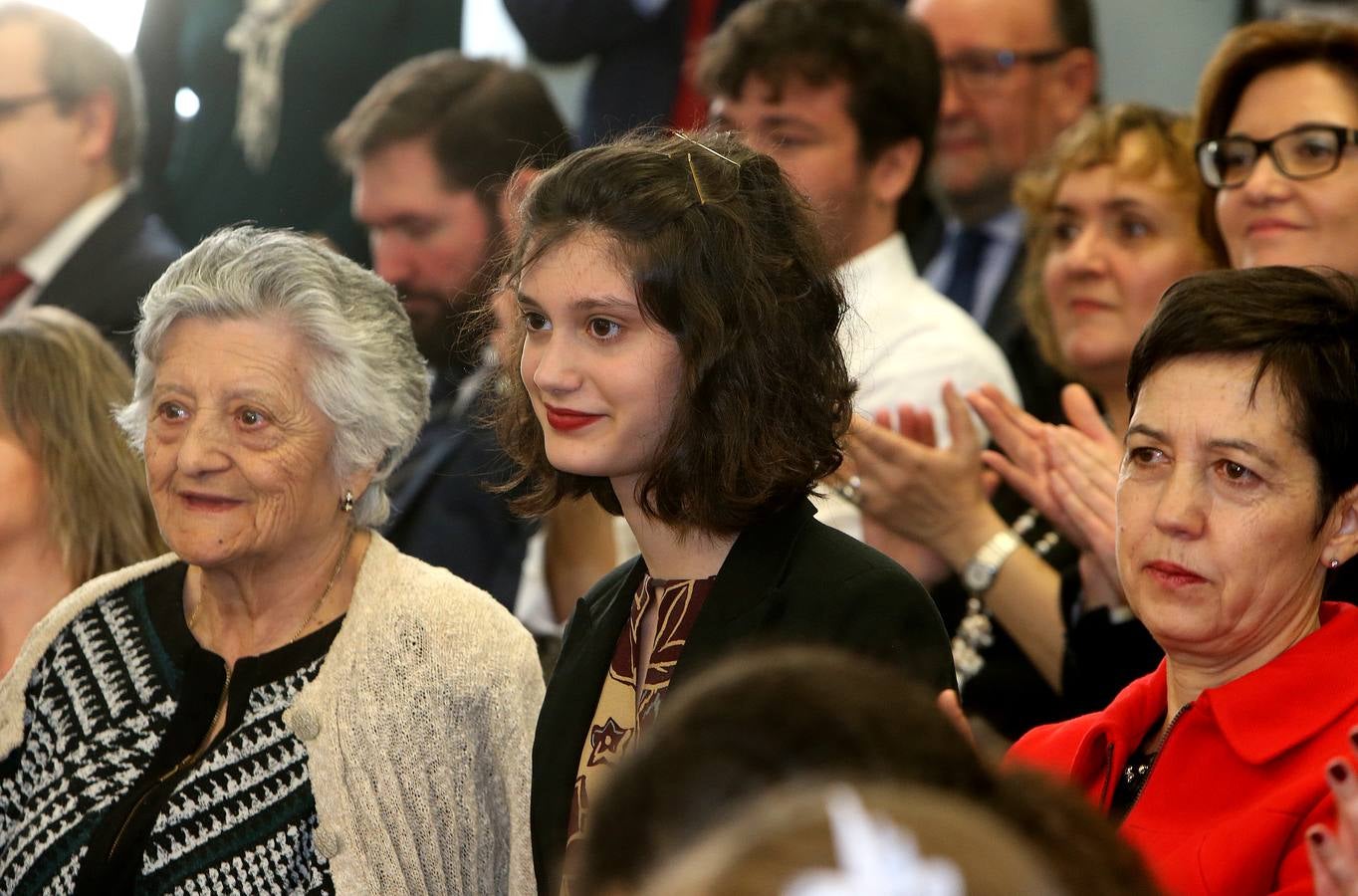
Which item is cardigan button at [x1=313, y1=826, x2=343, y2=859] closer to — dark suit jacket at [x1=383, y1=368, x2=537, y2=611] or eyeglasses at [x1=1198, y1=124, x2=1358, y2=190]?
dark suit jacket at [x1=383, y1=368, x2=537, y2=611]

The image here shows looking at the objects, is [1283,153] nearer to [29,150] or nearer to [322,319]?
[322,319]

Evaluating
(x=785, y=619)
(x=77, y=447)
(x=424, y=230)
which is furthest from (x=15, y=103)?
(x=785, y=619)

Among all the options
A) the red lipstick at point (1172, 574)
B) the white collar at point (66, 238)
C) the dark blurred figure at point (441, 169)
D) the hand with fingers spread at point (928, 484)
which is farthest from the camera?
the white collar at point (66, 238)

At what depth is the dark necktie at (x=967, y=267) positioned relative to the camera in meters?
4.90

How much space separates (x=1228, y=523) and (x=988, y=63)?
2892 mm

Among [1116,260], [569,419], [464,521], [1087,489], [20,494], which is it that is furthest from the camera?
[464,521]

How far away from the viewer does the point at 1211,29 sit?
5051mm

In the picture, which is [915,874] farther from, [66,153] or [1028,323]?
[66,153]

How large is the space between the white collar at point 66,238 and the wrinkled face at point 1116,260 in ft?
9.23

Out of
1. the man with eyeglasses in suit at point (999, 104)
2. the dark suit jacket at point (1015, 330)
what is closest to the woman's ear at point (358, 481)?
the dark suit jacket at point (1015, 330)

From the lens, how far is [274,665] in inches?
109

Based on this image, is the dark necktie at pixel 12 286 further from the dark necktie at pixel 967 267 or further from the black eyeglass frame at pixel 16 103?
the dark necktie at pixel 967 267

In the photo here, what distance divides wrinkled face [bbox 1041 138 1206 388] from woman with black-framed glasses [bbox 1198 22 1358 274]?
1.13ft

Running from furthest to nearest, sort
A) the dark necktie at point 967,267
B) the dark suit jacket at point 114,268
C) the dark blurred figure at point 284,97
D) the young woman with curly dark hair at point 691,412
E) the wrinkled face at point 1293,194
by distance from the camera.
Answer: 1. the dark blurred figure at point 284,97
2. the dark necktie at point 967,267
3. the dark suit jacket at point 114,268
4. the wrinkled face at point 1293,194
5. the young woman with curly dark hair at point 691,412
